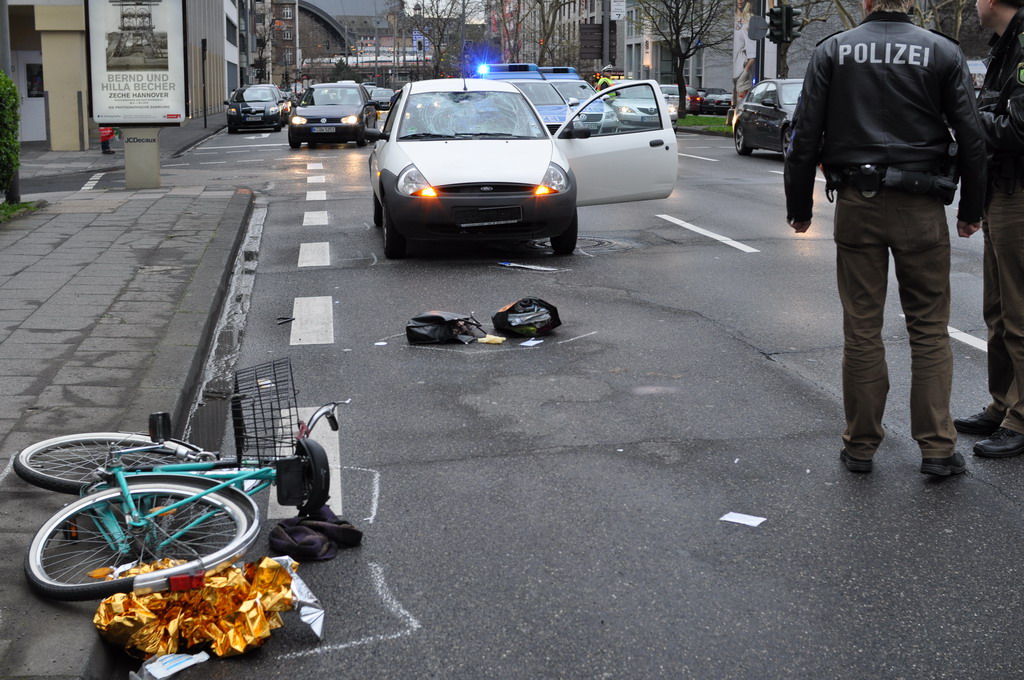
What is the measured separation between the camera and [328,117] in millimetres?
29234

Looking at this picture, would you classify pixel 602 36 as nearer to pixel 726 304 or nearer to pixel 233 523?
pixel 726 304

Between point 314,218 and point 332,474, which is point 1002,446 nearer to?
point 332,474

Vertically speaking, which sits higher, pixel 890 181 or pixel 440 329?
pixel 890 181

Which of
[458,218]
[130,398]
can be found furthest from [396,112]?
[130,398]

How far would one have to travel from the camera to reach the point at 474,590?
3893 mm

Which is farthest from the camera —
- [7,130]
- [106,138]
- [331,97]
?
[331,97]

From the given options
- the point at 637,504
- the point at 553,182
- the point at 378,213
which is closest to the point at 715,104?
the point at 378,213

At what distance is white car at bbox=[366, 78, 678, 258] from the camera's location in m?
10.7

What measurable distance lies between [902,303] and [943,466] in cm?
66

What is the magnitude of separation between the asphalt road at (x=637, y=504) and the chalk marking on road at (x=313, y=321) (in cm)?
5

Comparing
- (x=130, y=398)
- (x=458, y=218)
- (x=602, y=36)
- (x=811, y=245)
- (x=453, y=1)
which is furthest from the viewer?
(x=453, y=1)

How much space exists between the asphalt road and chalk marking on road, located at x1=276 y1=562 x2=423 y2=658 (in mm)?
12

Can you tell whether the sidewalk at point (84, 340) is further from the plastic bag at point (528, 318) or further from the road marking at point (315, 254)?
the plastic bag at point (528, 318)

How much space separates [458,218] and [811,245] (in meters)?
3.64
